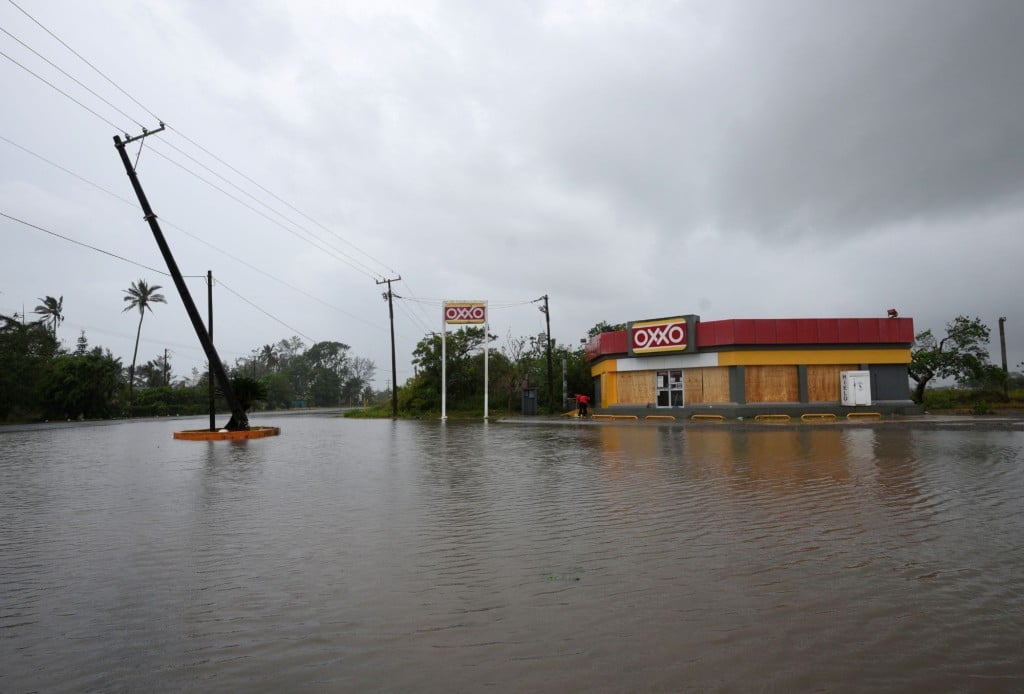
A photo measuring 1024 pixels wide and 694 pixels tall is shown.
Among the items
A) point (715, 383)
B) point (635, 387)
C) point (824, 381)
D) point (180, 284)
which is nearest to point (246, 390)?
point (180, 284)

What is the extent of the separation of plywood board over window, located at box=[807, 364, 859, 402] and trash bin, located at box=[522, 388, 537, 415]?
1625 centimetres

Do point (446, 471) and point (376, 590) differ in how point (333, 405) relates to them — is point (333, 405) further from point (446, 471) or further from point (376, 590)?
point (376, 590)

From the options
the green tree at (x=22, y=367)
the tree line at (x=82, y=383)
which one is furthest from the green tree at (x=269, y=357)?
the green tree at (x=22, y=367)

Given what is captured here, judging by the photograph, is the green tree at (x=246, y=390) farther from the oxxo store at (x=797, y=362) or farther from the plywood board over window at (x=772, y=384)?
the plywood board over window at (x=772, y=384)

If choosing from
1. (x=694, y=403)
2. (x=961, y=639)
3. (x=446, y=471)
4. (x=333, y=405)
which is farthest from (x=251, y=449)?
(x=333, y=405)

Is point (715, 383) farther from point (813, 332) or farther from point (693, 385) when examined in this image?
point (813, 332)

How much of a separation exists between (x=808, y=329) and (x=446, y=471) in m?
25.2

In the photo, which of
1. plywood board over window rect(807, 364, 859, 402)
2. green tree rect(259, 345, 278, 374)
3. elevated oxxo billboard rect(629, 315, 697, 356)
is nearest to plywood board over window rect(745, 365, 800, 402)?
plywood board over window rect(807, 364, 859, 402)

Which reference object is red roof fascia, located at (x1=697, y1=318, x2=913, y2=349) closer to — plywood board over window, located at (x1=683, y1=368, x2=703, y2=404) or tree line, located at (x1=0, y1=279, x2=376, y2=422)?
plywood board over window, located at (x1=683, y1=368, x2=703, y2=404)

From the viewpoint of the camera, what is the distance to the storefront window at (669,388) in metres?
32.8

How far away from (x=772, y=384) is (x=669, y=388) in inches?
208

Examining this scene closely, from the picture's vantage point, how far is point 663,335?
3259 cm

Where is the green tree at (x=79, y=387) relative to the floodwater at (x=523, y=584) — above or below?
above

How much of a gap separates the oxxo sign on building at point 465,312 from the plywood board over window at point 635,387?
1046 centimetres
